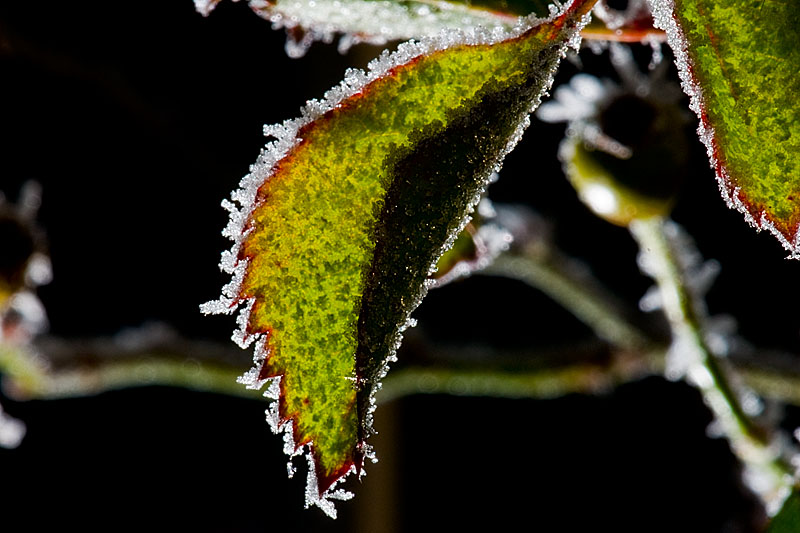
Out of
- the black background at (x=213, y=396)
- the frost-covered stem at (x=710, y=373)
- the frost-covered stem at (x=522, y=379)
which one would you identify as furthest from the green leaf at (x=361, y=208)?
the black background at (x=213, y=396)

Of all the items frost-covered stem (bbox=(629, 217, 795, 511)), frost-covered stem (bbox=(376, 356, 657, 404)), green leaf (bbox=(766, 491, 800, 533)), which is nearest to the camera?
green leaf (bbox=(766, 491, 800, 533))

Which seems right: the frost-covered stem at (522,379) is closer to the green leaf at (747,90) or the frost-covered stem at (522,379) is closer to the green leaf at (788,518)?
the green leaf at (788,518)

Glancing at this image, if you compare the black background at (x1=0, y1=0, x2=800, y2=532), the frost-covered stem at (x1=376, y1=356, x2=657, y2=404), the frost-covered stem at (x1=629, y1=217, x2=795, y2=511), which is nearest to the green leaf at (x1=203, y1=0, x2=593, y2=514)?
the frost-covered stem at (x1=629, y1=217, x2=795, y2=511)

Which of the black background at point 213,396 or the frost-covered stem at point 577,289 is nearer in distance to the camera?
the frost-covered stem at point 577,289

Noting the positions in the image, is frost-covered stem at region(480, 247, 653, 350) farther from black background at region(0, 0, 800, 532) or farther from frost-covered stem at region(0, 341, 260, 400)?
black background at region(0, 0, 800, 532)

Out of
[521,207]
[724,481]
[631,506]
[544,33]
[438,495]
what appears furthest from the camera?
[438,495]

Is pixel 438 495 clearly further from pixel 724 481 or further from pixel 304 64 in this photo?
pixel 304 64

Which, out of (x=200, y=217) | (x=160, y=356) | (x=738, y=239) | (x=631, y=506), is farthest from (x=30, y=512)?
(x=738, y=239)
